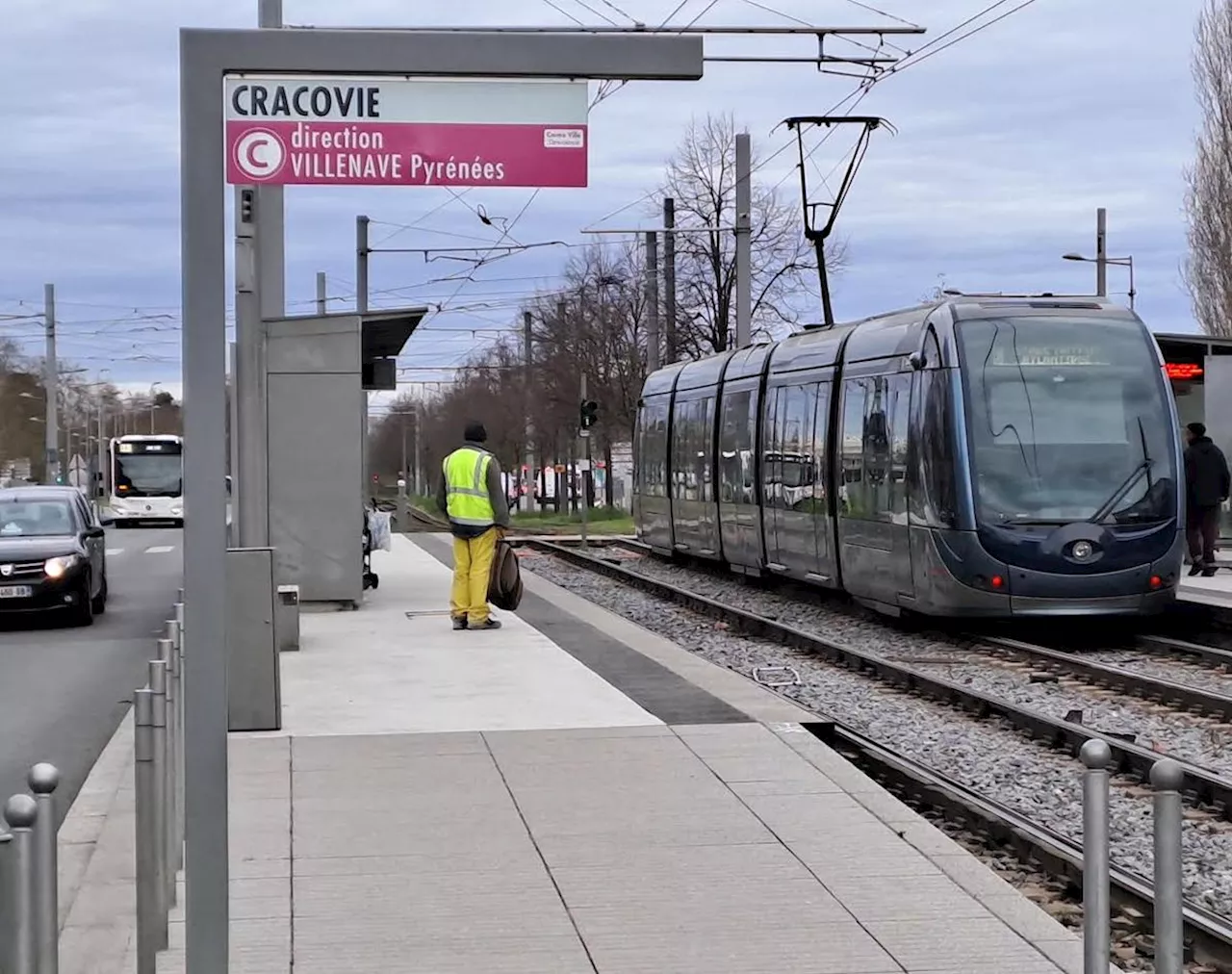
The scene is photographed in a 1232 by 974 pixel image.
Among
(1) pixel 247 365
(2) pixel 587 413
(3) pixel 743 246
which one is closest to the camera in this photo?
(1) pixel 247 365

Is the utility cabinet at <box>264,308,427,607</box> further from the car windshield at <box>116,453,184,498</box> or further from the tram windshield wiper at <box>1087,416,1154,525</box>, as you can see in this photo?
the car windshield at <box>116,453,184,498</box>

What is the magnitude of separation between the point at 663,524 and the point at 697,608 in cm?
828

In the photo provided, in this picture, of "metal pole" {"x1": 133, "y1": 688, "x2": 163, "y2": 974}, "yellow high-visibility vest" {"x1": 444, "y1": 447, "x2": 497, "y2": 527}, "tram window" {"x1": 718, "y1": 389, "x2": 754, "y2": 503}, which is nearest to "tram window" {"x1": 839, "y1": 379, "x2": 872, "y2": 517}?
"yellow high-visibility vest" {"x1": 444, "y1": 447, "x2": 497, "y2": 527}

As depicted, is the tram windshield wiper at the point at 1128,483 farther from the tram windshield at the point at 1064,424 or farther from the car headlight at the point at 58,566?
the car headlight at the point at 58,566

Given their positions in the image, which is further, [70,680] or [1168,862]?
[70,680]

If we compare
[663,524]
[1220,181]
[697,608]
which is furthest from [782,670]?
[1220,181]

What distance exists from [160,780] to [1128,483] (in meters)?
12.0

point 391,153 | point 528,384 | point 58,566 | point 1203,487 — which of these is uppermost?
point 528,384

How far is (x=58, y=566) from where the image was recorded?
65.1ft

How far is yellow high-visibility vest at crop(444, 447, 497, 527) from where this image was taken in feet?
53.4

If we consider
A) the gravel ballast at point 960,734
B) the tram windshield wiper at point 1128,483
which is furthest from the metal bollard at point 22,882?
the tram windshield wiper at point 1128,483

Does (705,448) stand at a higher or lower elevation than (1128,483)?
higher

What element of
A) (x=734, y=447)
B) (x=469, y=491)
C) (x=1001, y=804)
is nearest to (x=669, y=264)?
(x=734, y=447)

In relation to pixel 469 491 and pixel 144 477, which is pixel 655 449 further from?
pixel 144 477
